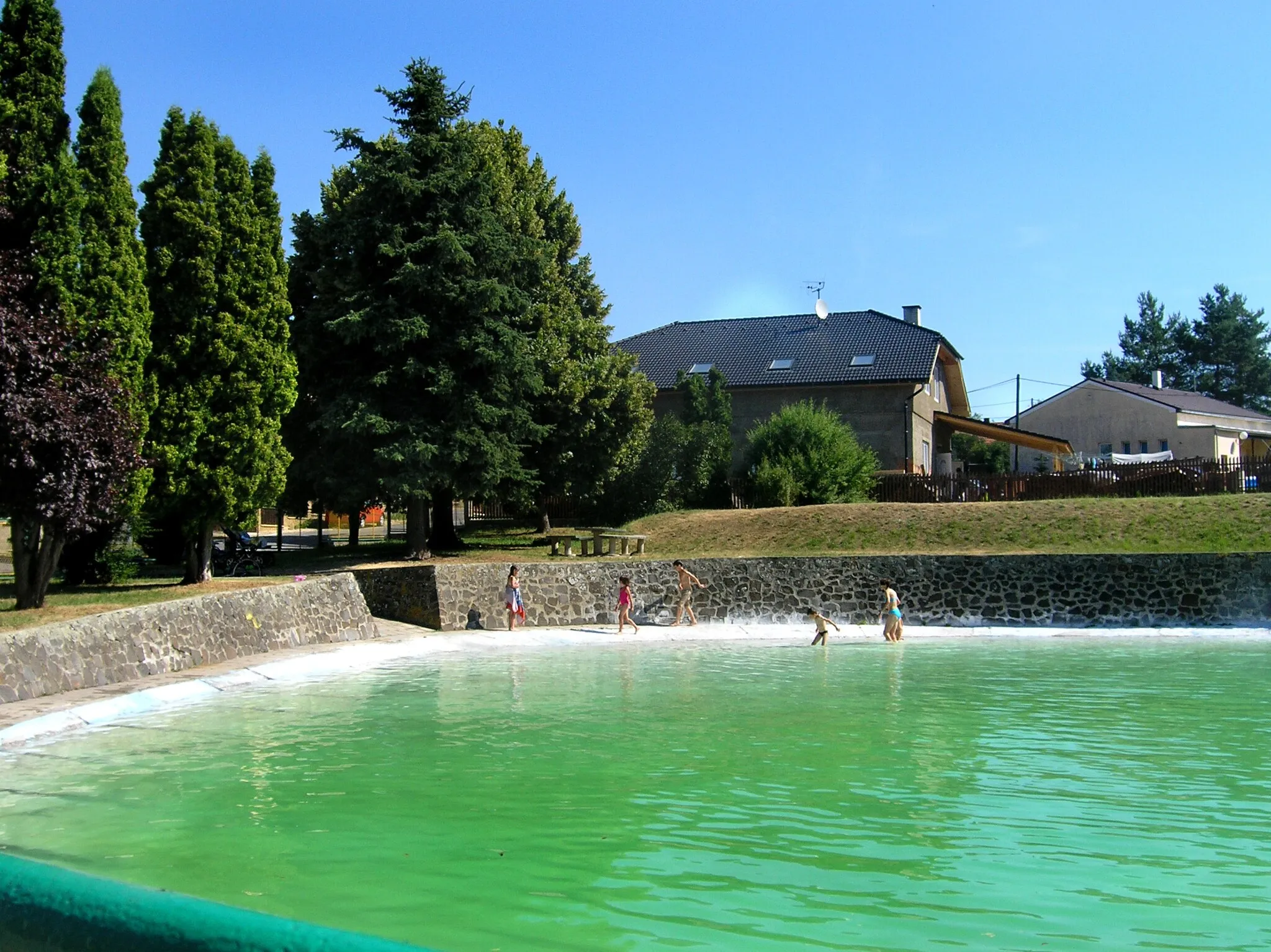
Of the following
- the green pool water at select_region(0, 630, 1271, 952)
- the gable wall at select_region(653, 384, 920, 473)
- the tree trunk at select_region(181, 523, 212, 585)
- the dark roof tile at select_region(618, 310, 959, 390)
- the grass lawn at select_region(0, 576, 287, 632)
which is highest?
the dark roof tile at select_region(618, 310, 959, 390)

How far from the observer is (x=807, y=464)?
134 ft

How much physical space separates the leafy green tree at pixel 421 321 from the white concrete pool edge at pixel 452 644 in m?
7.42

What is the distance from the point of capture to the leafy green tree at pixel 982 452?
78000 mm

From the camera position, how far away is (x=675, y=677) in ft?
64.3

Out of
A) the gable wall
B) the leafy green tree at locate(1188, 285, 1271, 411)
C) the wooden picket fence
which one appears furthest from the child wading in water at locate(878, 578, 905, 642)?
the leafy green tree at locate(1188, 285, 1271, 411)

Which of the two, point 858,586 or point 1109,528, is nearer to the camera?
point 858,586

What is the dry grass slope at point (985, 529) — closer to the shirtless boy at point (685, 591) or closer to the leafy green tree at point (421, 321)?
the shirtless boy at point (685, 591)

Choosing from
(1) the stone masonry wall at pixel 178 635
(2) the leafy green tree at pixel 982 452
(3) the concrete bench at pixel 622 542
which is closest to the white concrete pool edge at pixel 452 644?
(1) the stone masonry wall at pixel 178 635

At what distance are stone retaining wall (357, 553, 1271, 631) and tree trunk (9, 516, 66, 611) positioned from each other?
798cm

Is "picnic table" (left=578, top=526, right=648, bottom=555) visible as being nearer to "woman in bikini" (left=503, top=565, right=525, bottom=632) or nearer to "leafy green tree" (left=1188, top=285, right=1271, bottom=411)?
"woman in bikini" (left=503, top=565, right=525, bottom=632)

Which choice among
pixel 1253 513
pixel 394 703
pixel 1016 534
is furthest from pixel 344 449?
pixel 1253 513

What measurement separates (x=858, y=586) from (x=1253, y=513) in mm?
12719

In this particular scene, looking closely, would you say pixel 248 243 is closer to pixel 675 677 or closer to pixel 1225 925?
pixel 675 677

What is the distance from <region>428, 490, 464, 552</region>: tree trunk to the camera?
121 feet
